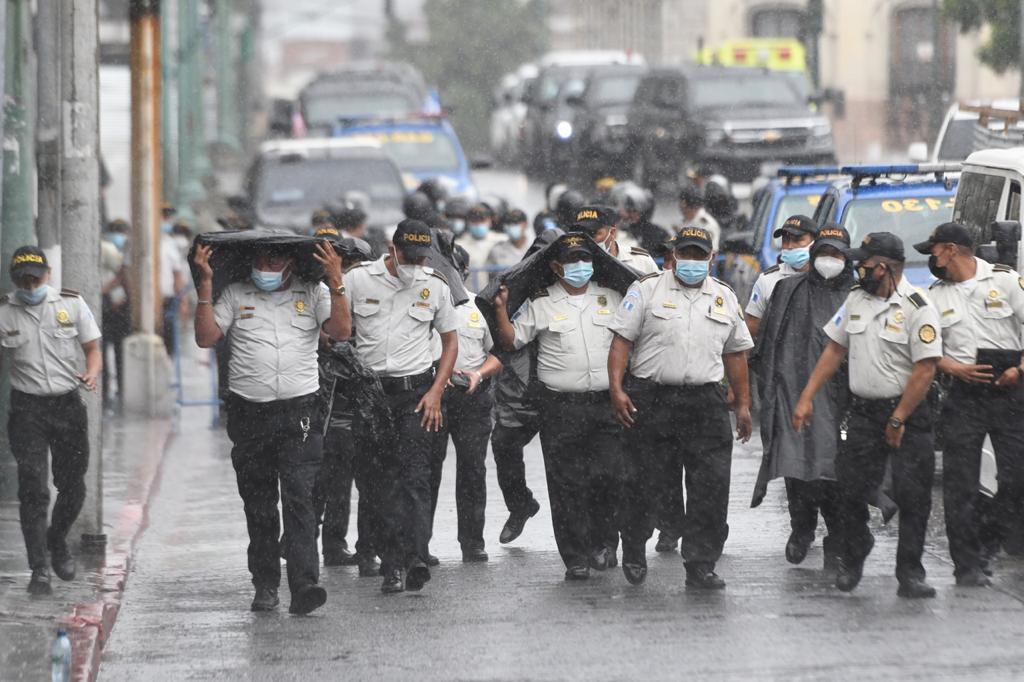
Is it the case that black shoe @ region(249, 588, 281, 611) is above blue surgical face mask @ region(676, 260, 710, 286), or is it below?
below

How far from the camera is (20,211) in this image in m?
14.6

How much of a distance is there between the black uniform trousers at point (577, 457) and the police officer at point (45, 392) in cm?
238

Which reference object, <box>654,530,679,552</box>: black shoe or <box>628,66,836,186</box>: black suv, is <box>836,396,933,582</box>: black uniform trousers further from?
<box>628,66,836,186</box>: black suv

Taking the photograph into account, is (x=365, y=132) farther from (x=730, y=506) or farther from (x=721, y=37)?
(x=721, y=37)

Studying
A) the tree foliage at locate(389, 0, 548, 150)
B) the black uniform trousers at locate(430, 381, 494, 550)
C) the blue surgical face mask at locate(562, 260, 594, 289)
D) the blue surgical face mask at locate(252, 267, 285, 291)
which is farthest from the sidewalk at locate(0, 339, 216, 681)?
the tree foliage at locate(389, 0, 548, 150)

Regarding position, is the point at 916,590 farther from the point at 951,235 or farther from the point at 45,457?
the point at 45,457

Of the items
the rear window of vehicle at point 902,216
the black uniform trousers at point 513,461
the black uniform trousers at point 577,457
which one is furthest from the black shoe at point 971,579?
the rear window of vehicle at point 902,216

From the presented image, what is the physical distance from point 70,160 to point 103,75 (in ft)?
107

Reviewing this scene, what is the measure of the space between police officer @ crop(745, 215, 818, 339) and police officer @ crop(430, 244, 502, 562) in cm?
137

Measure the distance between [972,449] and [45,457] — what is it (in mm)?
4601

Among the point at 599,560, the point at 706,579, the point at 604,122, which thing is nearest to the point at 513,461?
the point at 599,560

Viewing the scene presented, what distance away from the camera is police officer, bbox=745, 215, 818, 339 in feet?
37.0

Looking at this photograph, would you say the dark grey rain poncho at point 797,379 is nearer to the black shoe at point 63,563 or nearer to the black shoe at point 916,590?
the black shoe at point 916,590

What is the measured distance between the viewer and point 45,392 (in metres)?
10.9
